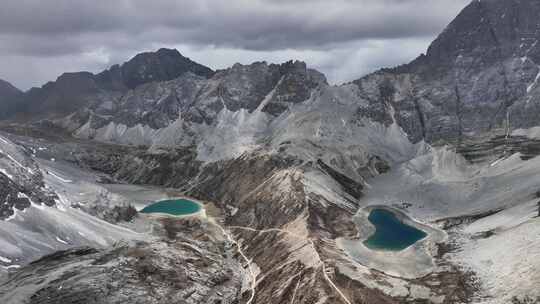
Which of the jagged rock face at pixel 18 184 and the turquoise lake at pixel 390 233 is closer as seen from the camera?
the jagged rock face at pixel 18 184

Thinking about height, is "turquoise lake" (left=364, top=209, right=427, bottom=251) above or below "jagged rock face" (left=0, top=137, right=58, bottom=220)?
below

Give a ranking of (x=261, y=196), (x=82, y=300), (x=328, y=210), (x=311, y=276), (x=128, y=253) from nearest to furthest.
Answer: (x=82, y=300) < (x=311, y=276) < (x=128, y=253) < (x=328, y=210) < (x=261, y=196)

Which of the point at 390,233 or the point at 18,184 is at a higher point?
the point at 18,184

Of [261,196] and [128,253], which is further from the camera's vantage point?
[261,196]

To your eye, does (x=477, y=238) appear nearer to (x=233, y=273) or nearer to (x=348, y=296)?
(x=348, y=296)

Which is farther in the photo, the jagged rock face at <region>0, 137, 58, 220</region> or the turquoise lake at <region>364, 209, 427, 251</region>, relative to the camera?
the turquoise lake at <region>364, 209, 427, 251</region>

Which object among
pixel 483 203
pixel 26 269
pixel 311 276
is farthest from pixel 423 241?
pixel 26 269

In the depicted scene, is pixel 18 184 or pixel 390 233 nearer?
pixel 18 184

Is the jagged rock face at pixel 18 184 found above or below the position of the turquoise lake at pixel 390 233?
above
